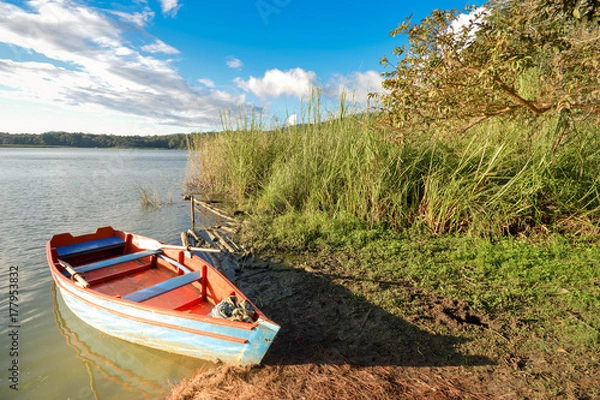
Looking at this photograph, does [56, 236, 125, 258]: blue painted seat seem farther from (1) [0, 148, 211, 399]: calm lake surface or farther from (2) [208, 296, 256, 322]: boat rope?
(2) [208, 296, 256, 322]: boat rope

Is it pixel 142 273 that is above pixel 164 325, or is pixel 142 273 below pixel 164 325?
below

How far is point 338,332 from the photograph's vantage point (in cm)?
332

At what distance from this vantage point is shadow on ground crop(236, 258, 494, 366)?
2898 millimetres

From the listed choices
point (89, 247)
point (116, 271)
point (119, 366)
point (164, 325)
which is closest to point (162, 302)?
point (119, 366)

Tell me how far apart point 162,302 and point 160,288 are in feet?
1.51

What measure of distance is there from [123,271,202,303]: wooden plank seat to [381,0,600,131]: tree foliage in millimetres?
3503

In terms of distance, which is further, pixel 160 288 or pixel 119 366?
pixel 160 288

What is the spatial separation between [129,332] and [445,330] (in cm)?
343

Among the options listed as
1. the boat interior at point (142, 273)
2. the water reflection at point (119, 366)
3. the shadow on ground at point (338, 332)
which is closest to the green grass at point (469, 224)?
the shadow on ground at point (338, 332)

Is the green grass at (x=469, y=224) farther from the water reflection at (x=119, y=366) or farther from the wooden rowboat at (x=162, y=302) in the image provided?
the water reflection at (x=119, y=366)

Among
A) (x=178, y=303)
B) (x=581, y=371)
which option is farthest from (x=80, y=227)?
(x=581, y=371)

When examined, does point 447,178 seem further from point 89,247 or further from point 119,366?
point 89,247

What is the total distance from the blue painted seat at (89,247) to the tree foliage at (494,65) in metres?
5.20

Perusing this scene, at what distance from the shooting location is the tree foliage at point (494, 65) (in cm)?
311
